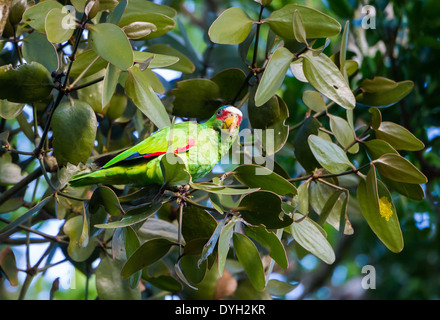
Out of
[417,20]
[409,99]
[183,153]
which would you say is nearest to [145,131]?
[183,153]

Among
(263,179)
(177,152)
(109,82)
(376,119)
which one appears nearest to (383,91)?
(376,119)

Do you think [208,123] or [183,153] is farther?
[208,123]

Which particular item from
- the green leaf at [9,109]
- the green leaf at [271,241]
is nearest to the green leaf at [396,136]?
the green leaf at [271,241]

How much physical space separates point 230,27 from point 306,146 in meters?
0.46

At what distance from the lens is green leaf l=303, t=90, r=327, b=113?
1572 millimetres

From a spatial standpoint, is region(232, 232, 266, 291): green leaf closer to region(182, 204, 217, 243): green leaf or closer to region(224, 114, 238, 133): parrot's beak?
region(182, 204, 217, 243): green leaf

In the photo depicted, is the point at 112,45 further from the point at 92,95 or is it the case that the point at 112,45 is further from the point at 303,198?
the point at 303,198

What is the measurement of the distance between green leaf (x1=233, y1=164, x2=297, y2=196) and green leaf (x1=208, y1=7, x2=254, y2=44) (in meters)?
0.37

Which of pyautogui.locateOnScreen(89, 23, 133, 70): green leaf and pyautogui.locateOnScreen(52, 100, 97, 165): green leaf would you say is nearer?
pyautogui.locateOnScreen(89, 23, 133, 70): green leaf

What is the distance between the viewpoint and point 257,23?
1.38 metres

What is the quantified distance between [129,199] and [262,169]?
40 centimetres

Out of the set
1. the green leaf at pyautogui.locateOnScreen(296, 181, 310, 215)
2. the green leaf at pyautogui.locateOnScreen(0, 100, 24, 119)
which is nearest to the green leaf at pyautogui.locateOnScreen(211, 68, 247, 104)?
the green leaf at pyautogui.locateOnScreen(296, 181, 310, 215)

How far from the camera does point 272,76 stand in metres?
1.25

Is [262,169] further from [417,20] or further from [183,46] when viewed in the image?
[417,20]
